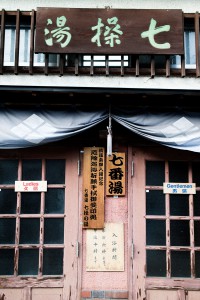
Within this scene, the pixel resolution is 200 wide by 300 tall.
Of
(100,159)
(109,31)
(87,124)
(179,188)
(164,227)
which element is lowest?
(164,227)

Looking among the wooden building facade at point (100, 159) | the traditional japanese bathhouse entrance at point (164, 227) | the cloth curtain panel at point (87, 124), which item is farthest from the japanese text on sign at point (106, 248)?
the cloth curtain panel at point (87, 124)

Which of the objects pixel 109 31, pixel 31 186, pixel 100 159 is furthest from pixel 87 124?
pixel 109 31

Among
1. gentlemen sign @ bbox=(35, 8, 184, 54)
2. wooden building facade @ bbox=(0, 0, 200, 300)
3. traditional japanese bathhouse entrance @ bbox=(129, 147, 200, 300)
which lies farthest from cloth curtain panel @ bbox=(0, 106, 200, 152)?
gentlemen sign @ bbox=(35, 8, 184, 54)

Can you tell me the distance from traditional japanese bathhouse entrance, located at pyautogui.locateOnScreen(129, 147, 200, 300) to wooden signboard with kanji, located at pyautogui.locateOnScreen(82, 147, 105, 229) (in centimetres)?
64

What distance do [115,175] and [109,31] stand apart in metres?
2.77

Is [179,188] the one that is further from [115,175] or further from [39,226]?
[39,226]

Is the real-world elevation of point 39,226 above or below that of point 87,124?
below

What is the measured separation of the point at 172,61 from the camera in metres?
7.23

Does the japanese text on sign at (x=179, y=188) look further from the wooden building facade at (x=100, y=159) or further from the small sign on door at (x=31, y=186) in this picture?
the small sign on door at (x=31, y=186)

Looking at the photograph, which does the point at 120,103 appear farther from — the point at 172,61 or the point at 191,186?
the point at 191,186

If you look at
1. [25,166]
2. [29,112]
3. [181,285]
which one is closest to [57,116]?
[29,112]

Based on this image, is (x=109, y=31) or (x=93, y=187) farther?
(x=93, y=187)

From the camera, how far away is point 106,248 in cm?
671

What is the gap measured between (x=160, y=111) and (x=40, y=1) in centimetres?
357
